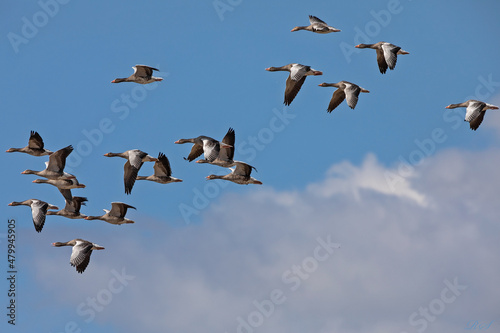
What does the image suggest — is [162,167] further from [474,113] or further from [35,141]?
[474,113]

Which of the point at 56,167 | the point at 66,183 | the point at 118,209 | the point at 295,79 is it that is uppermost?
the point at 295,79

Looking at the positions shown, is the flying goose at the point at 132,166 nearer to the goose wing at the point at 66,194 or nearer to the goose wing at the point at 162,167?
the goose wing at the point at 162,167

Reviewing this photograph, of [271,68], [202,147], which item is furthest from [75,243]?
[271,68]

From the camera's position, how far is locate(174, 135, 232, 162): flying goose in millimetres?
48094

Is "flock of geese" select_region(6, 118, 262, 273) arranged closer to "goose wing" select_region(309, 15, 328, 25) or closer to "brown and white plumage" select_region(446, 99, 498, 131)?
"goose wing" select_region(309, 15, 328, 25)

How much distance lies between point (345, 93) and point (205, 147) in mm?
5887

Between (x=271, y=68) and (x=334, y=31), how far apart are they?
3.78m

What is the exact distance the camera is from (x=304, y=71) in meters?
50.9

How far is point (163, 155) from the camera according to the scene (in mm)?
53750

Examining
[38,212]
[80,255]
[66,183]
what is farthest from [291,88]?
[38,212]

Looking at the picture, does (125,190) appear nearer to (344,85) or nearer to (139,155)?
(139,155)

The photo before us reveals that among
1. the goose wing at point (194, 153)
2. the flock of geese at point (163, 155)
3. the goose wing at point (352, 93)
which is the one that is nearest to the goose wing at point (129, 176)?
the flock of geese at point (163, 155)

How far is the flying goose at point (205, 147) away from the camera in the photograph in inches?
1893

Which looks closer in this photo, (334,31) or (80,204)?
(334,31)
